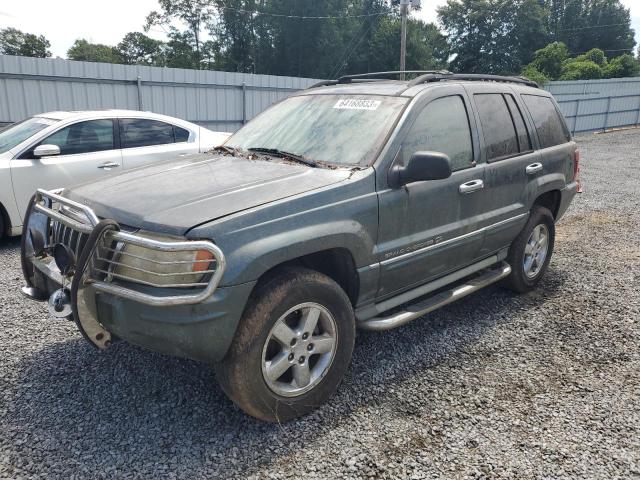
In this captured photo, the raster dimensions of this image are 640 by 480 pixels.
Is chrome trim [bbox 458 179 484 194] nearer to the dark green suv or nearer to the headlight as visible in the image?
the dark green suv

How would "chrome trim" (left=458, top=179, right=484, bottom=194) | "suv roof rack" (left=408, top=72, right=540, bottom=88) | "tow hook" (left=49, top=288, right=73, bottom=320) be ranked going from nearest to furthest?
"tow hook" (left=49, top=288, right=73, bottom=320) < "chrome trim" (left=458, top=179, right=484, bottom=194) < "suv roof rack" (left=408, top=72, right=540, bottom=88)

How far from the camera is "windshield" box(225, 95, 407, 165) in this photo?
343cm

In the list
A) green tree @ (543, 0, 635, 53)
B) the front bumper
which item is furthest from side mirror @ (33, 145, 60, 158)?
green tree @ (543, 0, 635, 53)

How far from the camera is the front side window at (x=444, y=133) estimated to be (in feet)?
11.7

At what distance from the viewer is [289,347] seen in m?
2.91

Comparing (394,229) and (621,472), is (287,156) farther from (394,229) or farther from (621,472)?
(621,472)

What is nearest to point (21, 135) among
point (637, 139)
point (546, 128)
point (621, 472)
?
point (546, 128)

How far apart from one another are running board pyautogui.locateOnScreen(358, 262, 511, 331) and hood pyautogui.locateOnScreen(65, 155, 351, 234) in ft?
3.13

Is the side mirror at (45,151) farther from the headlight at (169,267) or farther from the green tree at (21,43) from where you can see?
the green tree at (21,43)

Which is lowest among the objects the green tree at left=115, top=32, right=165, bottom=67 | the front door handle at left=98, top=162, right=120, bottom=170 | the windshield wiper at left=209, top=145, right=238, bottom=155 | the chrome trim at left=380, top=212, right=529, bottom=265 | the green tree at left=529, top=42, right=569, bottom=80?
the chrome trim at left=380, top=212, right=529, bottom=265

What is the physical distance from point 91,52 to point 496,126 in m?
80.0

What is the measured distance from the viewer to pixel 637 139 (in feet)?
63.8

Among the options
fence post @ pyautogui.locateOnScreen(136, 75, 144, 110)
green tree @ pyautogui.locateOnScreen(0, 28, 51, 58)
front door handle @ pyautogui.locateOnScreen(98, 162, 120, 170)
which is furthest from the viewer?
green tree @ pyautogui.locateOnScreen(0, 28, 51, 58)

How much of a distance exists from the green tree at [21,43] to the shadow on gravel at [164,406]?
7548cm
